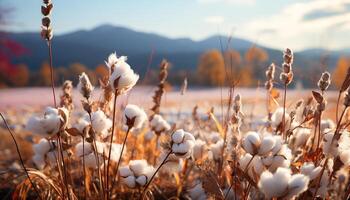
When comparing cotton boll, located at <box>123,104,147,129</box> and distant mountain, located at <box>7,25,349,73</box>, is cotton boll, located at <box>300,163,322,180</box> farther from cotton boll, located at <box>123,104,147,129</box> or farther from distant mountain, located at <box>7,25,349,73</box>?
distant mountain, located at <box>7,25,349,73</box>

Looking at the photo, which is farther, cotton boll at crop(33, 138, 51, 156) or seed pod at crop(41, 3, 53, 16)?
cotton boll at crop(33, 138, 51, 156)

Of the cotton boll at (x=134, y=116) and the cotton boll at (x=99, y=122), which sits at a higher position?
the cotton boll at (x=134, y=116)

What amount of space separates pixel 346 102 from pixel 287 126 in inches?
16.5

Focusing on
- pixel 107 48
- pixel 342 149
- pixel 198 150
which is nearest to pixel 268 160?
pixel 342 149

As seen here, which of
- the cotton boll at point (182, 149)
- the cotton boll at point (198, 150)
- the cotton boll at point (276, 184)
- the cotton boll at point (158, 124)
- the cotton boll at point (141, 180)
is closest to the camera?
the cotton boll at point (276, 184)

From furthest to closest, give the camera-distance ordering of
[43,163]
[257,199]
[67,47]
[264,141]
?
[67,47], [43,163], [257,199], [264,141]

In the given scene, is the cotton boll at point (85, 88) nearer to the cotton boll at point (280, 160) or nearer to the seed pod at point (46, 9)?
the seed pod at point (46, 9)

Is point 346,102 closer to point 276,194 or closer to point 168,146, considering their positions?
point 276,194

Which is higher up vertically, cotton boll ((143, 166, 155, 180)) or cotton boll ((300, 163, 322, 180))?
cotton boll ((300, 163, 322, 180))

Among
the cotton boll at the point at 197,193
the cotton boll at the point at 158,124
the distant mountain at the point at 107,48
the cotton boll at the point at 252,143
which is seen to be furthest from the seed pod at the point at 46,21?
the distant mountain at the point at 107,48

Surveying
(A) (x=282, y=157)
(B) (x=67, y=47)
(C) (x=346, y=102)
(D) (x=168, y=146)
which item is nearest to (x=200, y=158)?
(D) (x=168, y=146)

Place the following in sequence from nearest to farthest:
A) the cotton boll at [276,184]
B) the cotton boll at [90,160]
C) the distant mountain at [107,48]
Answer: the cotton boll at [276,184] → the cotton boll at [90,160] → the distant mountain at [107,48]

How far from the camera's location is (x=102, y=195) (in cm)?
114

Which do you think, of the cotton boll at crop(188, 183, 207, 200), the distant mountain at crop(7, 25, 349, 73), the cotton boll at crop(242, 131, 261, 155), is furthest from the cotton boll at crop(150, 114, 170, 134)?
the distant mountain at crop(7, 25, 349, 73)
